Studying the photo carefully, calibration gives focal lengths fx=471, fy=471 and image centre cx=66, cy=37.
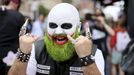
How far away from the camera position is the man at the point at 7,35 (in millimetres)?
5770

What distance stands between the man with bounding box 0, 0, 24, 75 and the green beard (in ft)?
6.25

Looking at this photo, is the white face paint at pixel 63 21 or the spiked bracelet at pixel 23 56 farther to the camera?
the white face paint at pixel 63 21

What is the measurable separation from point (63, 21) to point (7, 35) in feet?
6.53

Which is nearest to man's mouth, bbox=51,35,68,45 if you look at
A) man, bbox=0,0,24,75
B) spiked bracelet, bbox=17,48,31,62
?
spiked bracelet, bbox=17,48,31,62

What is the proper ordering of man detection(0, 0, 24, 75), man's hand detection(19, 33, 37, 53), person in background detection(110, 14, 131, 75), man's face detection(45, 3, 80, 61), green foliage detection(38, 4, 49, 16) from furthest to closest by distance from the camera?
green foliage detection(38, 4, 49, 16) → person in background detection(110, 14, 131, 75) → man detection(0, 0, 24, 75) → man's face detection(45, 3, 80, 61) → man's hand detection(19, 33, 37, 53)

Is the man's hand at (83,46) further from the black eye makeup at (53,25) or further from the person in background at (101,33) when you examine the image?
the person in background at (101,33)

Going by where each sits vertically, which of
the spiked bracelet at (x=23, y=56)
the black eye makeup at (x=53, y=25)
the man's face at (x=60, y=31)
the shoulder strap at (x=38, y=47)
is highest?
the black eye makeup at (x=53, y=25)

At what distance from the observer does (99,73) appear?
3.70 meters

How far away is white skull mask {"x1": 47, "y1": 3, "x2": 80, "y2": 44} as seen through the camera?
13.0ft

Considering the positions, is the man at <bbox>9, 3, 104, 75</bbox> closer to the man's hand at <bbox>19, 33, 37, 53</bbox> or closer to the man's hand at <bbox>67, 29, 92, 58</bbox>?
the man's hand at <bbox>19, 33, 37, 53</bbox>

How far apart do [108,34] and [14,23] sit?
182 inches

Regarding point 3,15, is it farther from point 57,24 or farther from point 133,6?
point 133,6

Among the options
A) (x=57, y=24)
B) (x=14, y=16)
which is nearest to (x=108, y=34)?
(x=14, y=16)

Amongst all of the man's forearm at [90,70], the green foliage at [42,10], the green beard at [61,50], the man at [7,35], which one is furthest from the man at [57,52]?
the green foliage at [42,10]
